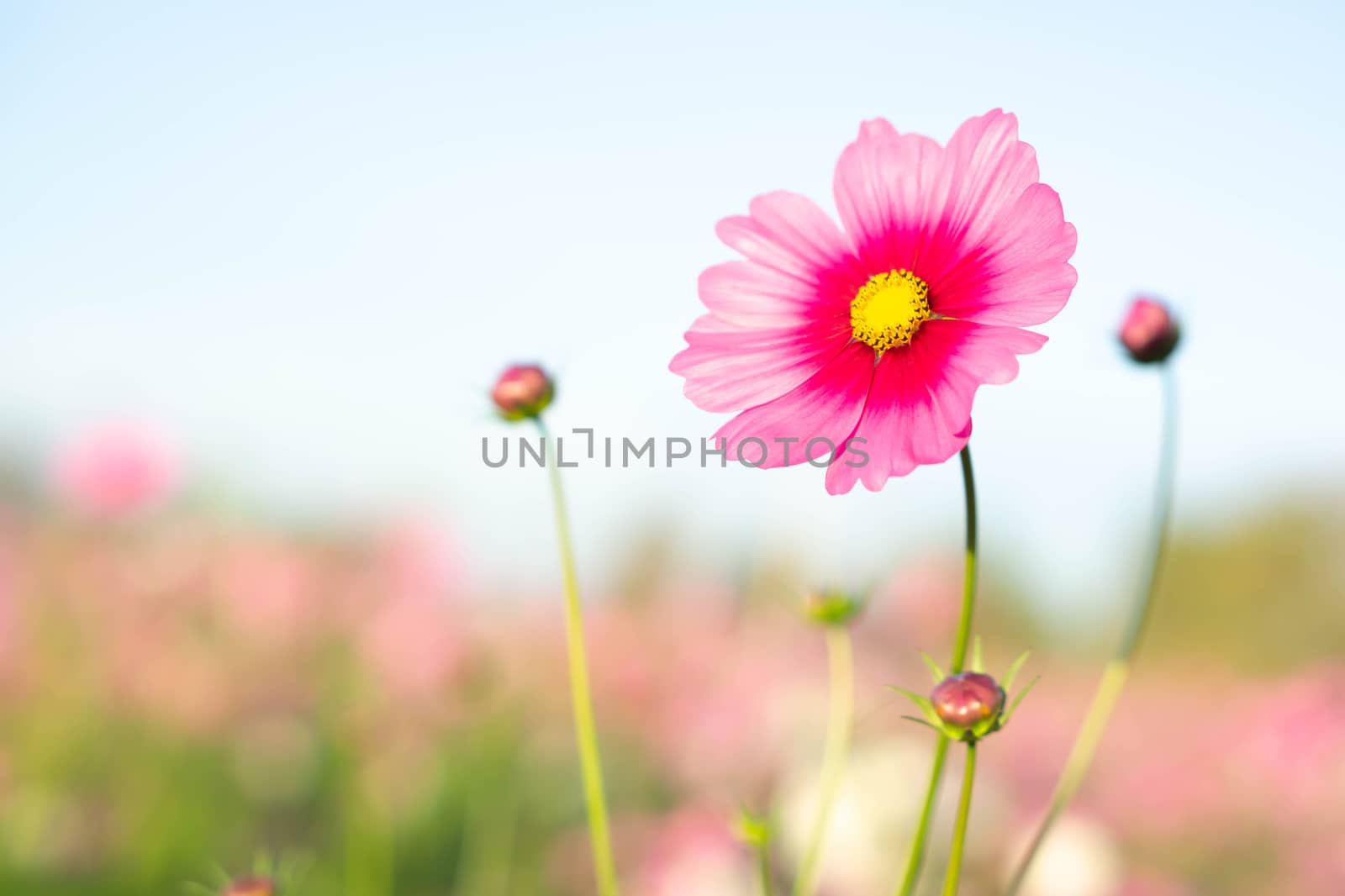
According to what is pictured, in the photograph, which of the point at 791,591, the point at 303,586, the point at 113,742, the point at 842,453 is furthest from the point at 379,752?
the point at 842,453

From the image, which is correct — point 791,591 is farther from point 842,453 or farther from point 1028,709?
point 1028,709

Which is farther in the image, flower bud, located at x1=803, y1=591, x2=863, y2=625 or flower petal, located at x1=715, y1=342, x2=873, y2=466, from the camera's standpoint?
flower bud, located at x1=803, y1=591, x2=863, y2=625

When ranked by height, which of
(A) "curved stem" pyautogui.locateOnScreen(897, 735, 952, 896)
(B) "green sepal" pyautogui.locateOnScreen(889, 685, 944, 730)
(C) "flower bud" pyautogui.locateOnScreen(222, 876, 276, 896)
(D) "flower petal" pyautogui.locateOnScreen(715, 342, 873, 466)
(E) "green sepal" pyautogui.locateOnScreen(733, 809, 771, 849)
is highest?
(D) "flower petal" pyautogui.locateOnScreen(715, 342, 873, 466)

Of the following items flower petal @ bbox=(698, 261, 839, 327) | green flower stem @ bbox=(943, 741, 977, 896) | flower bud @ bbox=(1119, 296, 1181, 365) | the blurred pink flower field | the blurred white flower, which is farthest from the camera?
the blurred pink flower field

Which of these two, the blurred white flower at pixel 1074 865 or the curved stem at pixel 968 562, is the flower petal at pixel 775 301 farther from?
the blurred white flower at pixel 1074 865

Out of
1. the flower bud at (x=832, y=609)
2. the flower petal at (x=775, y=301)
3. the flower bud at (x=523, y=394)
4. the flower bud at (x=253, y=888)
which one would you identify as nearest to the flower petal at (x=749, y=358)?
the flower petal at (x=775, y=301)

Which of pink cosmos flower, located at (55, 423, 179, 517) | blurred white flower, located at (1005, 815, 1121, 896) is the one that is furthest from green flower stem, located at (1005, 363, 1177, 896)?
pink cosmos flower, located at (55, 423, 179, 517)

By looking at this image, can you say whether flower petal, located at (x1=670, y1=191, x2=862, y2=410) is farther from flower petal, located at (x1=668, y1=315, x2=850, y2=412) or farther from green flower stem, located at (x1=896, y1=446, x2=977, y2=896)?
green flower stem, located at (x1=896, y1=446, x2=977, y2=896)
